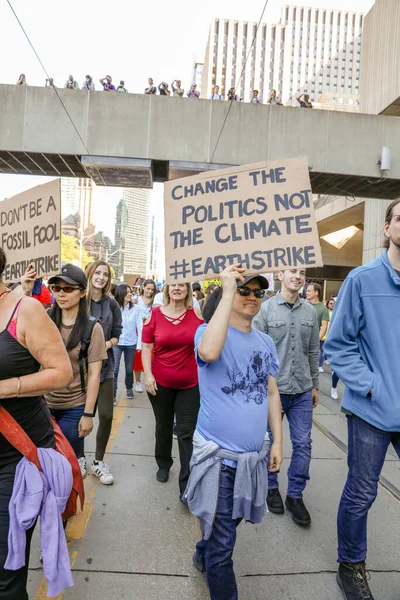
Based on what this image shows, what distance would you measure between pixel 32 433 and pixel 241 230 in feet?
4.85

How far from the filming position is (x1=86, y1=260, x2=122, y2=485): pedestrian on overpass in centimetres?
388

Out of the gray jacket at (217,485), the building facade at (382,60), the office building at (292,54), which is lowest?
the gray jacket at (217,485)

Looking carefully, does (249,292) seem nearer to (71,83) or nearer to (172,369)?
→ (172,369)

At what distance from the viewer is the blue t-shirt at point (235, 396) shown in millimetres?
2104

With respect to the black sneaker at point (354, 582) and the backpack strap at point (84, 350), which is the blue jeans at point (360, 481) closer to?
the black sneaker at point (354, 582)

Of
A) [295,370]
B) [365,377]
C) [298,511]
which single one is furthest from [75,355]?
[298,511]

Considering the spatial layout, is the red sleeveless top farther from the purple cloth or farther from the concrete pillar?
the concrete pillar

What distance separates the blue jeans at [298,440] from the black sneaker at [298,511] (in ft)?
0.14

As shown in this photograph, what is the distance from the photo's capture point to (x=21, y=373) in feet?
5.86

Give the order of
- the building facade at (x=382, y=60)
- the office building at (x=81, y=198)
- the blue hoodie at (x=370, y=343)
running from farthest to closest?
the office building at (x=81, y=198) → the building facade at (x=382, y=60) → the blue hoodie at (x=370, y=343)

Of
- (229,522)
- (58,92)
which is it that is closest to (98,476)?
(229,522)

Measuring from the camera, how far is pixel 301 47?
447 feet

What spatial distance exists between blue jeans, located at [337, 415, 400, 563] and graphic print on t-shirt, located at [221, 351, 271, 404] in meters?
0.63

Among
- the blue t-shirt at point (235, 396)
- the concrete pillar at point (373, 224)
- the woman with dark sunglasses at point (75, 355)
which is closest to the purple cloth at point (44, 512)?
the blue t-shirt at point (235, 396)
